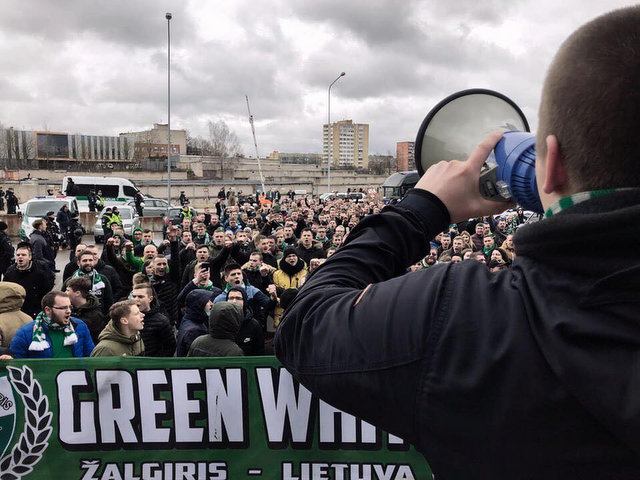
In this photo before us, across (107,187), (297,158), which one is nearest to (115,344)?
(107,187)

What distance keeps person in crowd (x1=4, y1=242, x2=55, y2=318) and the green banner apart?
4747 mm

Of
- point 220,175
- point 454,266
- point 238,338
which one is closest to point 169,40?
point 238,338

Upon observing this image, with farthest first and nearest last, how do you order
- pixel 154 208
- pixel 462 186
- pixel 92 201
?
pixel 154 208 → pixel 92 201 → pixel 462 186

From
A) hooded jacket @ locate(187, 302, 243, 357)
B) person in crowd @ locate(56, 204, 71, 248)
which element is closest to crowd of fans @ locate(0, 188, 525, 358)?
hooded jacket @ locate(187, 302, 243, 357)

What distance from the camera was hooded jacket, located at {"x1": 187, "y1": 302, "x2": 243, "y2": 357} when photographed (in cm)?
415

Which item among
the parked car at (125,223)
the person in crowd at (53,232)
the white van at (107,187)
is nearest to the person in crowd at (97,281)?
the person in crowd at (53,232)

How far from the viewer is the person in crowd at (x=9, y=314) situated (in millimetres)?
5184

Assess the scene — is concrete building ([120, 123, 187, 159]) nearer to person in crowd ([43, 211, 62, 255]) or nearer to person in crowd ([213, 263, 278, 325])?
person in crowd ([43, 211, 62, 255])

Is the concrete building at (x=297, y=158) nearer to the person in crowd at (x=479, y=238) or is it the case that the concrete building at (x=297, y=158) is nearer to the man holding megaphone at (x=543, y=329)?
the person in crowd at (x=479, y=238)

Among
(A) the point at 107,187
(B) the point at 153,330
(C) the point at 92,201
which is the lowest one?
(B) the point at 153,330

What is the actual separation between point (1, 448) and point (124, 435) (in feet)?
2.57

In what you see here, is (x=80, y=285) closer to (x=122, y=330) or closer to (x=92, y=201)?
(x=122, y=330)

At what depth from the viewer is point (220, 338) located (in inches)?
170

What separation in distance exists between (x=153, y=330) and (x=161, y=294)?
2.24 m
